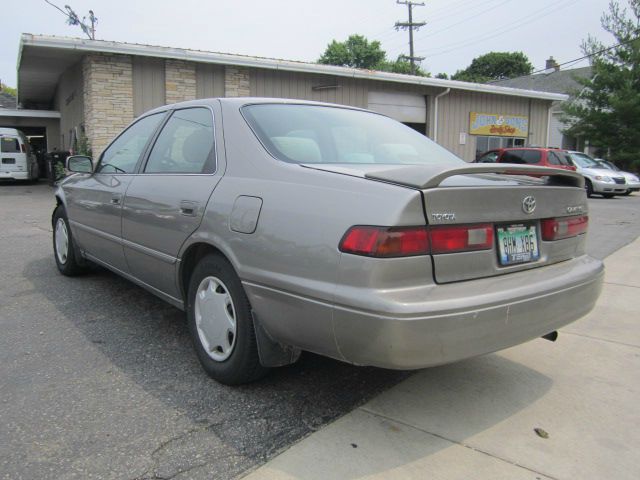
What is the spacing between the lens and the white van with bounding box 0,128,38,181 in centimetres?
1927

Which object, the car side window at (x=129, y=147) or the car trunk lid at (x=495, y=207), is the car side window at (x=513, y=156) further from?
the car trunk lid at (x=495, y=207)

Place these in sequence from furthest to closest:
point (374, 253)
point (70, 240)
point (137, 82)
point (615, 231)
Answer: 1. point (137, 82)
2. point (615, 231)
3. point (70, 240)
4. point (374, 253)

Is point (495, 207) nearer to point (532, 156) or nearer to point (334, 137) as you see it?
point (334, 137)

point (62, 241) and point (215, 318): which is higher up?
point (62, 241)

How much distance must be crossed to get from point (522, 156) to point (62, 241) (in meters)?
15.1

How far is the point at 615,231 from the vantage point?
30.5ft

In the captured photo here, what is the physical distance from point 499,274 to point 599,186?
665 inches

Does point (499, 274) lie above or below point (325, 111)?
below

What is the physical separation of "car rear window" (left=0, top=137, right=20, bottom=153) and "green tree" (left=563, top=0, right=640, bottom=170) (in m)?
24.2

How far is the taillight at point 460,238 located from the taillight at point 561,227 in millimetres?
505

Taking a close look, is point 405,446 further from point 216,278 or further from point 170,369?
point 170,369

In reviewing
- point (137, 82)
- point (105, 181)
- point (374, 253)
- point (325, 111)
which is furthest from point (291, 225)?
point (137, 82)

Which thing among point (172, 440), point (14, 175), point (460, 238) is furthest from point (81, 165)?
point (14, 175)

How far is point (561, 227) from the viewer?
2.81 metres
